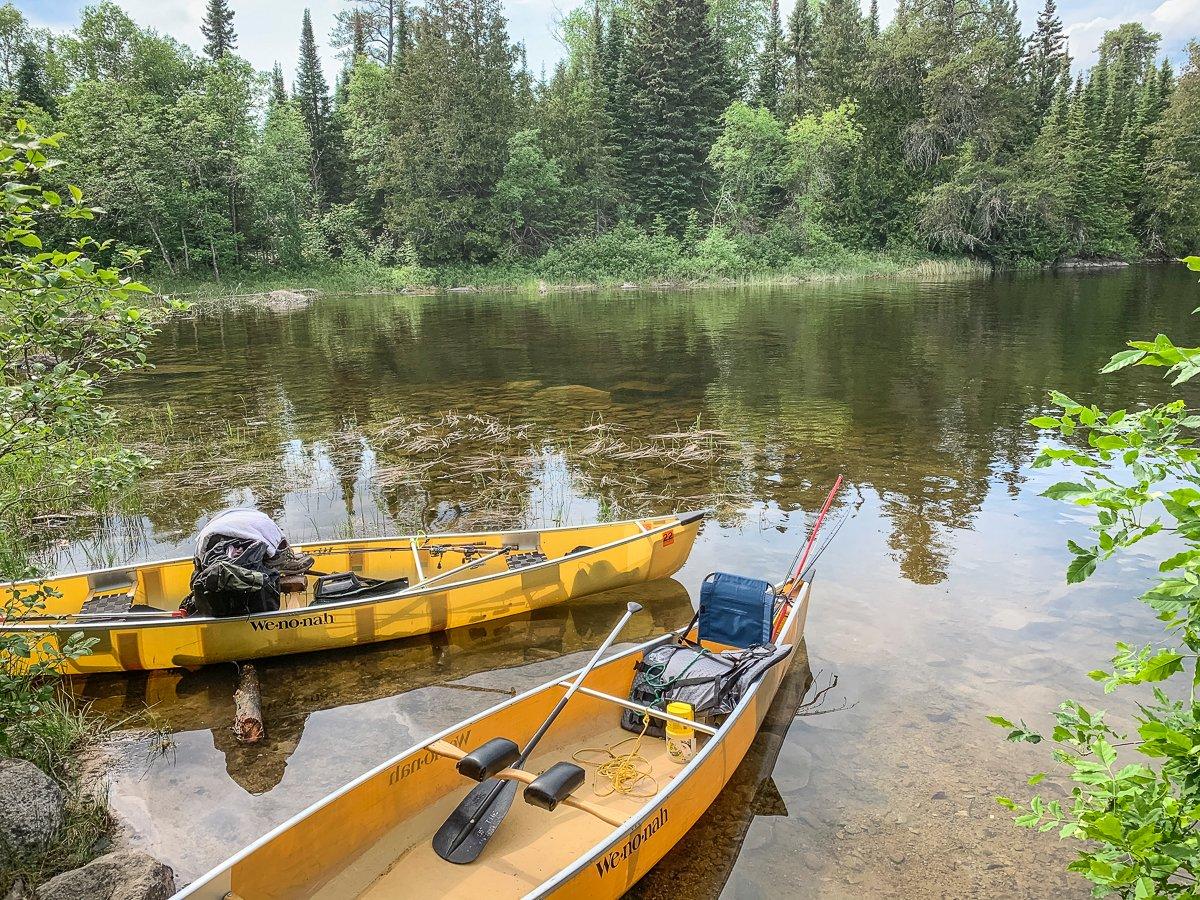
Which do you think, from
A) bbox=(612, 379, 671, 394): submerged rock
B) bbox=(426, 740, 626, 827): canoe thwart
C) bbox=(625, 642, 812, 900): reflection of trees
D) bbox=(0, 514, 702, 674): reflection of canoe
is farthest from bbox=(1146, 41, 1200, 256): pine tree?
bbox=(426, 740, 626, 827): canoe thwart

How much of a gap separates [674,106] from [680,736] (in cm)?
5416

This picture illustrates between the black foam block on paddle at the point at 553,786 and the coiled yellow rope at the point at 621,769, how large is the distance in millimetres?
758

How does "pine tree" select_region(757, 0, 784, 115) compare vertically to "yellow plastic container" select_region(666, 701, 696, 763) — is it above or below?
above

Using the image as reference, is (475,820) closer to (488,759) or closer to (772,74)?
(488,759)

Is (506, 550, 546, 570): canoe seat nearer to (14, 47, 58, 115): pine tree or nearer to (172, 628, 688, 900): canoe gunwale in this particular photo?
(172, 628, 688, 900): canoe gunwale

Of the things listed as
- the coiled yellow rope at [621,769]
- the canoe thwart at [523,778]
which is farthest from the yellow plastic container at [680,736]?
the canoe thwart at [523,778]

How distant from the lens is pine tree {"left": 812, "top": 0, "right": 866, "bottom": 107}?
5150 centimetres

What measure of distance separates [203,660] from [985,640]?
275 inches

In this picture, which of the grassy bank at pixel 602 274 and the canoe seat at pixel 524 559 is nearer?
the canoe seat at pixel 524 559

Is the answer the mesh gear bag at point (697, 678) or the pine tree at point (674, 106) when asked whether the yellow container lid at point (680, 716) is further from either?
the pine tree at point (674, 106)

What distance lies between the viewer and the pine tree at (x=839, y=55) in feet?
169

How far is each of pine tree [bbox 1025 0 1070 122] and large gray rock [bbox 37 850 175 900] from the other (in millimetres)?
70564

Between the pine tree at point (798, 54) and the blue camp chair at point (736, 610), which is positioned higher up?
the pine tree at point (798, 54)

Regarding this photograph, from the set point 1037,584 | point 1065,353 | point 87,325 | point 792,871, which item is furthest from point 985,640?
point 1065,353
